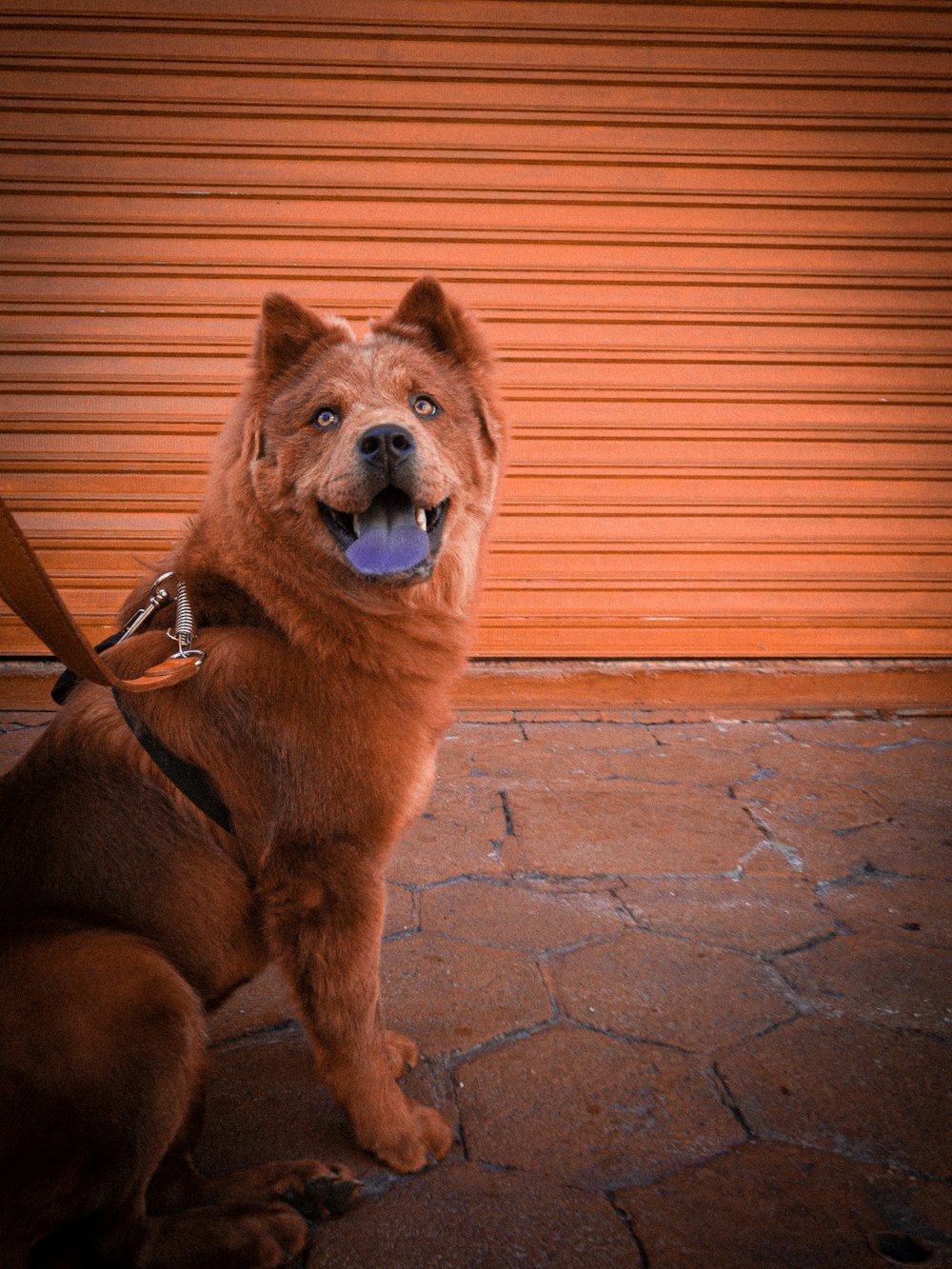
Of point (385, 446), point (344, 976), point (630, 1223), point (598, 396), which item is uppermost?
point (385, 446)

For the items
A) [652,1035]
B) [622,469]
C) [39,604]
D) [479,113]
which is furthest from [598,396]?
[39,604]

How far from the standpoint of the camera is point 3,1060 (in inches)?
53.7

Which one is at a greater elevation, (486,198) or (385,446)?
(486,198)

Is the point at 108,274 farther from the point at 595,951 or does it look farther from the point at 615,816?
the point at 595,951

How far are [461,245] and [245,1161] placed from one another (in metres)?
4.82

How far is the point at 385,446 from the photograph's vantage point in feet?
6.51

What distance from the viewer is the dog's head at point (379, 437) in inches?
80.0

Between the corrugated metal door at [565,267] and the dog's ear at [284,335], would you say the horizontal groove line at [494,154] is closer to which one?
the corrugated metal door at [565,267]

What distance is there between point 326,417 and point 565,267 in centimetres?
350

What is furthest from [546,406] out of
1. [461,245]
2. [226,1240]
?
[226,1240]

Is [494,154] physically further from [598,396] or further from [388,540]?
[388,540]

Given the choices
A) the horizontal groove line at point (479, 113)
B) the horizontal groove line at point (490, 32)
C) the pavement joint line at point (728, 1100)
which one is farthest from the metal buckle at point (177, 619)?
the horizontal groove line at point (490, 32)

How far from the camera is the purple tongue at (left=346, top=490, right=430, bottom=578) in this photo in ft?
6.66

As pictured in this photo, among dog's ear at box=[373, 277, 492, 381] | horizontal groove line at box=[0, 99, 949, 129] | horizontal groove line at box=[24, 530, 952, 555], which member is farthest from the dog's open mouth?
horizontal groove line at box=[0, 99, 949, 129]
